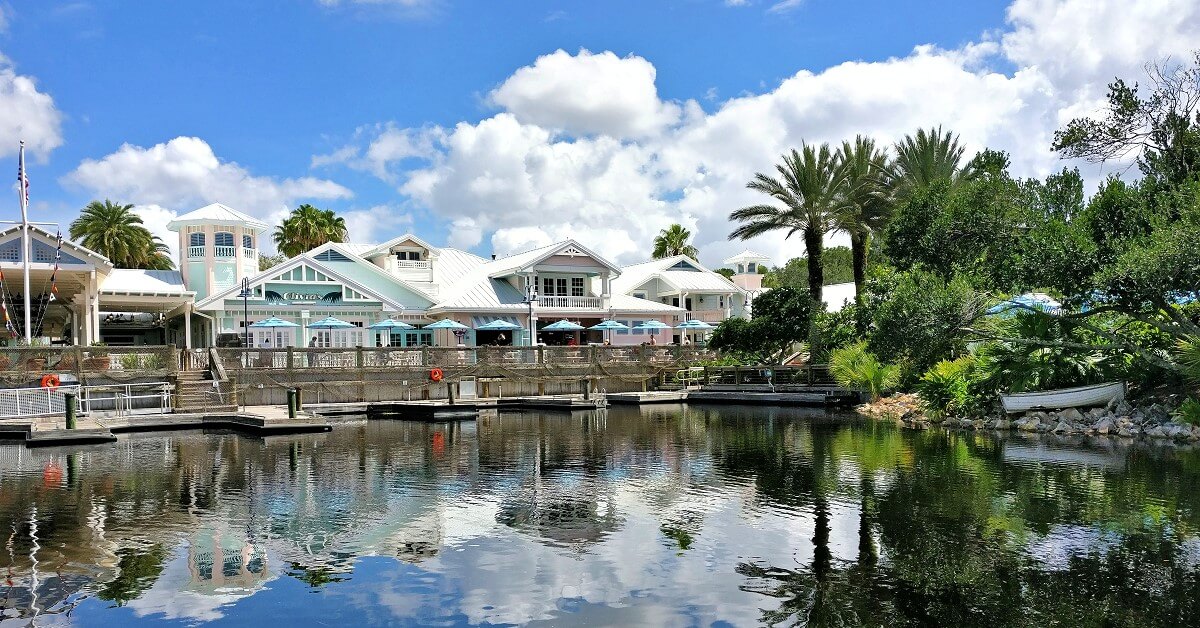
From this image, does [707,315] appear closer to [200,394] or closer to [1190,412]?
[200,394]

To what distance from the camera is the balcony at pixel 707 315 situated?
6612 cm

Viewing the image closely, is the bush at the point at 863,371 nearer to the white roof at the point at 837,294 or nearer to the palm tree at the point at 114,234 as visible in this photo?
the white roof at the point at 837,294

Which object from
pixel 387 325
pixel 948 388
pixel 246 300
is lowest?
pixel 948 388

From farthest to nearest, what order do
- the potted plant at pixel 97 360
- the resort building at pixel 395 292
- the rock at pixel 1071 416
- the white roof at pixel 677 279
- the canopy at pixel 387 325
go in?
the white roof at pixel 677 279, the resort building at pixel 395 292, the canopy at pixel 387 325, the potted plant at pixel 97 360, the rock at pixel 1071 416

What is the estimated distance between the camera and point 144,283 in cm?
5078

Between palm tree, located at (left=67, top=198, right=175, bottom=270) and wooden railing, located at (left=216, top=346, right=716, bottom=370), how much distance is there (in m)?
34.0

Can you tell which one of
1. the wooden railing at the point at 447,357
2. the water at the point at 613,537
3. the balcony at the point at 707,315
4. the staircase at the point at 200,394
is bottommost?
the water at the point at 613,537

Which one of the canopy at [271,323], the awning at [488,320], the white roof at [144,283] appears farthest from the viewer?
the awning at [488,320]

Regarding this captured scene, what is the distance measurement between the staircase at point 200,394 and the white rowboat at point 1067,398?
29120 millimetres

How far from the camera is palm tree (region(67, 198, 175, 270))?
66.2 m

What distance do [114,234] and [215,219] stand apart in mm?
20798

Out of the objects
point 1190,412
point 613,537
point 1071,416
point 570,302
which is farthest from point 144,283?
point 1190,412

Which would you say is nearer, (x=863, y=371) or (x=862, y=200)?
(x=863, y=371)

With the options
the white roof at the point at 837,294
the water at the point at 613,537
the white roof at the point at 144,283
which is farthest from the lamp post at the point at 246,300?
the white roof at the point at 837,294
